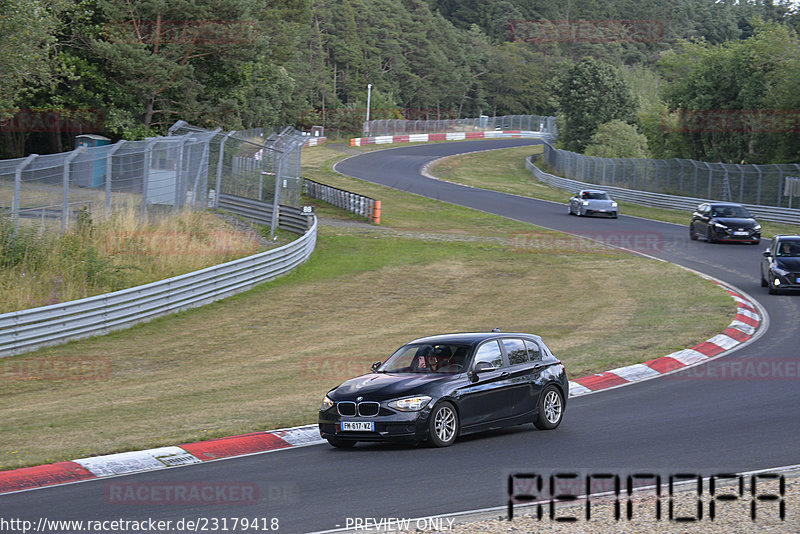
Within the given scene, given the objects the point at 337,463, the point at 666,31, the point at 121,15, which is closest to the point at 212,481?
the point at 337,463

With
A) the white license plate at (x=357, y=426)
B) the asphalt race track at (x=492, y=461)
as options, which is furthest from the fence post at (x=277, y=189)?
the white license plate at (x=357, y=426)

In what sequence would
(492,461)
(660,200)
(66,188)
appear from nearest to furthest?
(492,461)
(66,188)
(660,200)

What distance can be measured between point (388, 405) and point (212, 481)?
2255mm

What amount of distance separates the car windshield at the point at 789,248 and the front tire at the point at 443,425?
16687mm

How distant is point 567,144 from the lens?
268 feet

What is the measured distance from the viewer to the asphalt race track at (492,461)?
804cm

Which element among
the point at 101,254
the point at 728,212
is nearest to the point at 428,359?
the point at 101,254

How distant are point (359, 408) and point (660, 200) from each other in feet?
142

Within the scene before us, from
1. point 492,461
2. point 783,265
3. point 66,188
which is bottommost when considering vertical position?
point 492,461

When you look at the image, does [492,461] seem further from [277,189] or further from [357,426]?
[277,189]

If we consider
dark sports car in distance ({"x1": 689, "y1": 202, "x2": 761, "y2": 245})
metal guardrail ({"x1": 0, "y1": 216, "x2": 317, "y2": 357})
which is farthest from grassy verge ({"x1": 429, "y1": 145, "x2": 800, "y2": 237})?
metal guardrail ({"x1": 0, "y1": 216, "x2": 317, "y2": 357})

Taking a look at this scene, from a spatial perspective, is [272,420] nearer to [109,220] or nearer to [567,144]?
[109,220]

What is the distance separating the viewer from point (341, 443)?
1099cm

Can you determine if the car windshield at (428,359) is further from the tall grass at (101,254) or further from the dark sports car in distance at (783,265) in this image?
the dark sports car in distance at (783,265)
